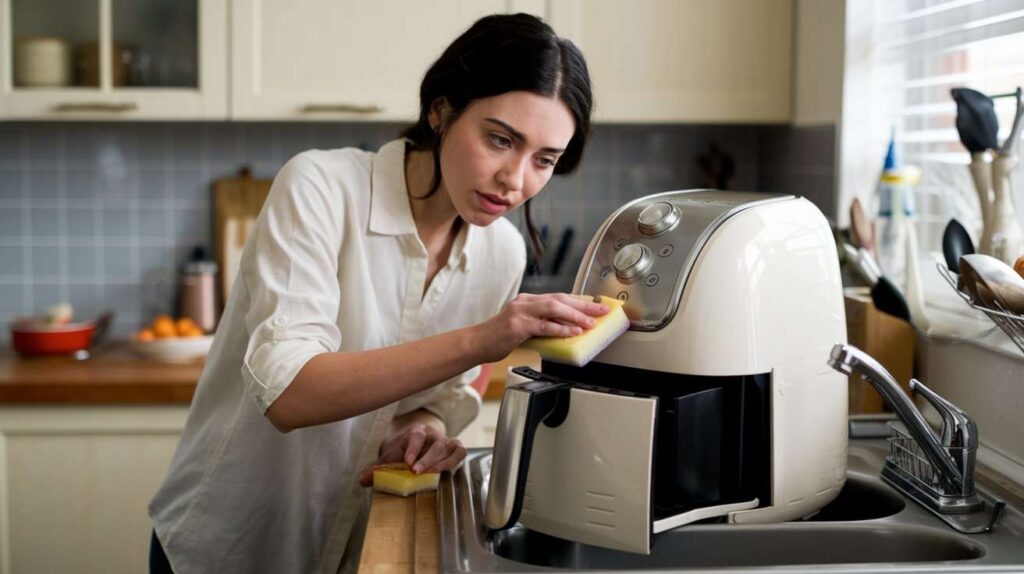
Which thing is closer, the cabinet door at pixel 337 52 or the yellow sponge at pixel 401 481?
the yellow sponge at pixel 401 481

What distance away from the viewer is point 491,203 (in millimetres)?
1271

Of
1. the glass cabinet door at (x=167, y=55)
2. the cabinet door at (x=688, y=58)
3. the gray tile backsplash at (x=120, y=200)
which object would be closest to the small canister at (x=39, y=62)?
the glass cabinet door at (x=167, y=55)

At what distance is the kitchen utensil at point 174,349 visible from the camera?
7.99 ft

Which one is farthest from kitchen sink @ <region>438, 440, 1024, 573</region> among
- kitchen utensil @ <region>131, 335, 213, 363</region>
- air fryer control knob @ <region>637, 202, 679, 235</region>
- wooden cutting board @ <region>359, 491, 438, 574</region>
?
kitchen utensil @ <region>131, 335, 213, 363</region>

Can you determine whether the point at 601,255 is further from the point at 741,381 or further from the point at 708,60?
the point at 708,60

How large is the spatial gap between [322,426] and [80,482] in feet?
3.60

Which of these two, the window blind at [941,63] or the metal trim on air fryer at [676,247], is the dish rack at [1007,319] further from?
the window blind at [941,63]

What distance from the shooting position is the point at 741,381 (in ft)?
3.45

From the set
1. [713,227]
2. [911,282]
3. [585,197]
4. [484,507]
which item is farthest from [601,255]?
[585,197]

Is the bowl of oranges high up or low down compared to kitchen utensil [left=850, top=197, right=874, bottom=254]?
down

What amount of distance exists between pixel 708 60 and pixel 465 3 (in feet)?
1.79

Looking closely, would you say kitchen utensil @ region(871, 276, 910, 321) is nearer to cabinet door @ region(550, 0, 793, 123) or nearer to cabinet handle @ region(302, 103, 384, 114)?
cabinet door @ region(550, 0, 793, 123)

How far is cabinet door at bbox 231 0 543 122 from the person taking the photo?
2.46m

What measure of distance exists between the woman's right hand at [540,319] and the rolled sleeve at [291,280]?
0.77 feet
